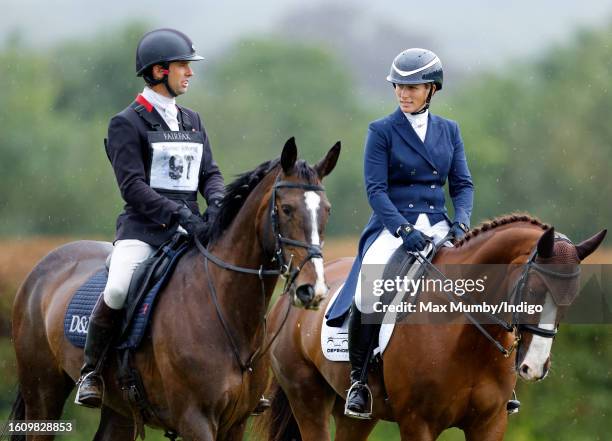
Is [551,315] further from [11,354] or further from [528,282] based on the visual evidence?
[11,354]

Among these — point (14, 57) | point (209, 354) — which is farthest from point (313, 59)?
point (209, 354)

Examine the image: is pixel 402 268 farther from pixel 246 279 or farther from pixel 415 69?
pixel 415 69

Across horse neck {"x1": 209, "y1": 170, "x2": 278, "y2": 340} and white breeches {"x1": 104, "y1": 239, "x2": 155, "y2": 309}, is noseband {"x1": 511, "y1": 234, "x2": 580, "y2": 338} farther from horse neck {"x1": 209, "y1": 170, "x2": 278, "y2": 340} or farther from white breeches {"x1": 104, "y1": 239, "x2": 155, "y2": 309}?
white breeches {"x1": 104, "y1": 239, "x2": 155, "y2": 309}

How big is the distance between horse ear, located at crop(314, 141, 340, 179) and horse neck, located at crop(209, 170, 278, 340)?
1.34 feet

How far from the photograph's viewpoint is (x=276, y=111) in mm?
64812

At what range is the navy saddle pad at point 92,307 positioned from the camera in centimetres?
840

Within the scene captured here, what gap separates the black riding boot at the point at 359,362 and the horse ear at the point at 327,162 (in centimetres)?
152

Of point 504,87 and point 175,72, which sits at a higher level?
point 175,72

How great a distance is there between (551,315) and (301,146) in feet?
159

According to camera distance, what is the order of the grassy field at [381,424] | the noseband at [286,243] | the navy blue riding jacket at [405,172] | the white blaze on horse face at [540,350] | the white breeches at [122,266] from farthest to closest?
the grassy field at [381,424]
the navy blue riding jacket at [405,172]
the white breeches at [122,266]
the white blaze on horse face at [540,350]
the noseband at [286,243]

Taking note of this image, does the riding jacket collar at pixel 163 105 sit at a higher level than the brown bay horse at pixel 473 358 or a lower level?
higher

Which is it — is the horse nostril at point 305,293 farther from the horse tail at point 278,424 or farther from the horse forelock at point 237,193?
the horse tail at point 278,424

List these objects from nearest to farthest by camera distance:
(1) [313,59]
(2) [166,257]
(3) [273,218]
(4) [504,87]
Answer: (3) [273,218] → (2) [166,257] → (4) [504,87] → (1) [313,59]

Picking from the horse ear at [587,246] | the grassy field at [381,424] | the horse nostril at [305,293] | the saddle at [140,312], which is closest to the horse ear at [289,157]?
the horse nostril at [305,293]
